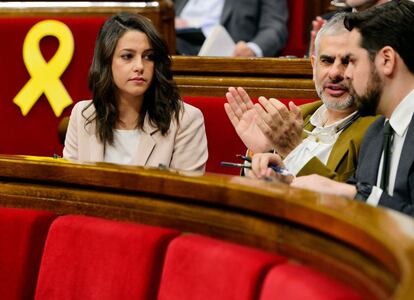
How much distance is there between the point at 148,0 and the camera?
2.52 m

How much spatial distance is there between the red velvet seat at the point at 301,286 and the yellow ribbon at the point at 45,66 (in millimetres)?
1590

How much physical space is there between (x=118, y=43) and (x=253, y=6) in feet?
3.12

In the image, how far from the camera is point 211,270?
1013 mm

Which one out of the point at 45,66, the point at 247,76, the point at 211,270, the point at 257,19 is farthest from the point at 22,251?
the point at 257,19

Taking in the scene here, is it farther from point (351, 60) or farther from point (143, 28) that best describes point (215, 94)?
point (351, 60)

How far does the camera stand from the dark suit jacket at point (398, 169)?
1.27 metres

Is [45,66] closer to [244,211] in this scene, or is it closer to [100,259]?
[100,259]

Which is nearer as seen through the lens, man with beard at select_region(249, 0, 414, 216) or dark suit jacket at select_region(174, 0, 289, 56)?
man with beard at select_region(249, 0, 414, 216)

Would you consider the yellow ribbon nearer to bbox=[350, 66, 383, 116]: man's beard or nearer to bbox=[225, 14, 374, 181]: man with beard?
bbox=[225, 14, 374, 181]: man with beard

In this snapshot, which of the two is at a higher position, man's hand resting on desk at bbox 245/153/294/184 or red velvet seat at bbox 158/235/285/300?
man's hand resting on desk at bbox 245/153/294/184

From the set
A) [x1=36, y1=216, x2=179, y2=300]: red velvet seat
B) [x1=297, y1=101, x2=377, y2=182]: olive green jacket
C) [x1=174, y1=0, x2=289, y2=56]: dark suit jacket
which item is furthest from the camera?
[x1=174, y1=0, x2=289, y2=56]: dark suit jacket

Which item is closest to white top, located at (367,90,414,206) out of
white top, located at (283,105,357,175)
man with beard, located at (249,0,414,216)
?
man with beard, located at (249,0,414,216)

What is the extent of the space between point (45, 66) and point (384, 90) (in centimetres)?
126

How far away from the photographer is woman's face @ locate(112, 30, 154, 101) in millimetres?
1915
